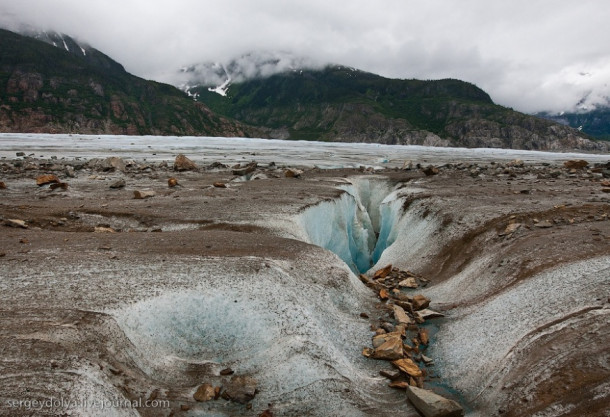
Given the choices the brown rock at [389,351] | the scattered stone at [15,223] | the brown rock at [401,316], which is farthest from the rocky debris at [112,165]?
the brown rock at [389,351]

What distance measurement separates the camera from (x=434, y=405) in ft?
20.6

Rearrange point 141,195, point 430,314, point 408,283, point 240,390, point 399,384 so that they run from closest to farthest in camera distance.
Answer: point 240,390 < point 399,384 < point 430,314 < point 408,283 < point 141,195

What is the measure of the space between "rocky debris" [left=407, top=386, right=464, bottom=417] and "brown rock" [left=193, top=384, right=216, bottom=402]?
133 inches

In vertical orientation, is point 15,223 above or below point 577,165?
below

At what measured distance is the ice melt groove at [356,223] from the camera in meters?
17.7

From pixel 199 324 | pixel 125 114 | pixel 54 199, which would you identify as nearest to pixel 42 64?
pixel 125 114

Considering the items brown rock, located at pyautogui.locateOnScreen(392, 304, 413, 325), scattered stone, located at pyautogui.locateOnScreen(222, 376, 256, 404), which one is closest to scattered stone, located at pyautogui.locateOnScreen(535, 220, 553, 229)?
brown rock, located at pyautogui.locateOnScreen(392, 304, 413, 325)

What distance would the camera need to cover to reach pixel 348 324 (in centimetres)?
892

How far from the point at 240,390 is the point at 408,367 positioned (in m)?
3.37

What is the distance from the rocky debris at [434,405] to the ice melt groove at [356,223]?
914 centimetres

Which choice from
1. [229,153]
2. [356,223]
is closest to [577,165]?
[356,223]

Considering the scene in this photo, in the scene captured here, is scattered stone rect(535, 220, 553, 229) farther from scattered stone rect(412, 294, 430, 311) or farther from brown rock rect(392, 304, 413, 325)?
brown rock rect(392, 304, 413, 325)

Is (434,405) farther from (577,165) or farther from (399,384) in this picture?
(577,165)

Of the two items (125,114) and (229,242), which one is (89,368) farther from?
(125,114)
